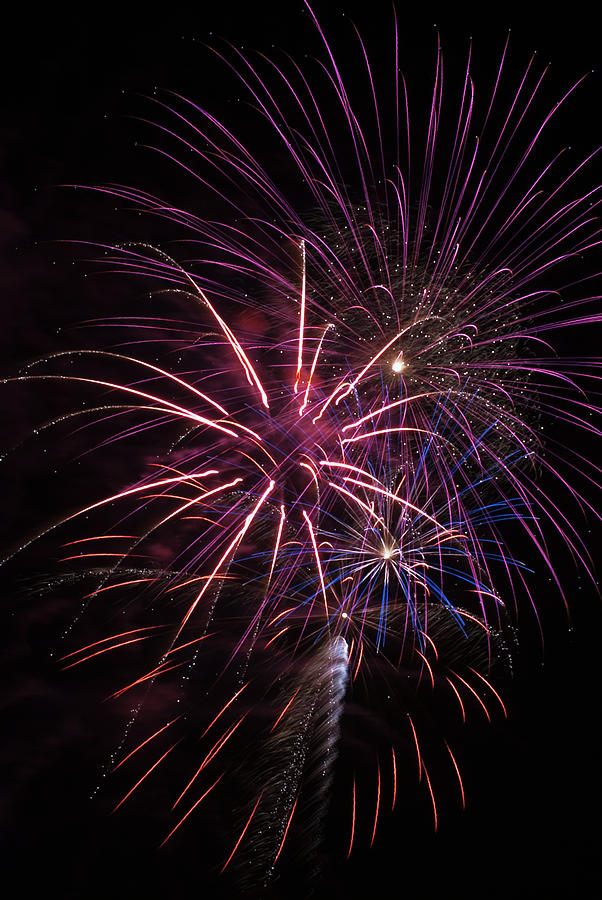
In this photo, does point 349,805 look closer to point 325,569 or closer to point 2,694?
point 325,569

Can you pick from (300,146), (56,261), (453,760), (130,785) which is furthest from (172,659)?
(300,146)

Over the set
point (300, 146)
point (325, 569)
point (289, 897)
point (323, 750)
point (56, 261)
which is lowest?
point (289, 897)

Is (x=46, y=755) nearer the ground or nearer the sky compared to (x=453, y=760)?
nearer the ground

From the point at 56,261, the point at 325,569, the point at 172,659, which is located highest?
the point at 56,261

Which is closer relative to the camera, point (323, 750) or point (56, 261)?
point (323, 750)

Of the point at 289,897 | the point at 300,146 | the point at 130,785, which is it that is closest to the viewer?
the point at 289,897

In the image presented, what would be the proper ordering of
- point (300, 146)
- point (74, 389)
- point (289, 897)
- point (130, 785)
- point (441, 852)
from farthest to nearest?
point (74, 389) < point (300, 146) < point (441, 852) < point (130, 785) < point (289, 897)

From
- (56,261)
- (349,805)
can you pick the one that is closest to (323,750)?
(349,805)

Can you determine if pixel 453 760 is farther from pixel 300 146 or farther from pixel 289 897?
pixel 300 146

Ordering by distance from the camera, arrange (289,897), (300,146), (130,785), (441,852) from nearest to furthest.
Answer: (289,897) → (130,785) → (441,852) → (300,146)
